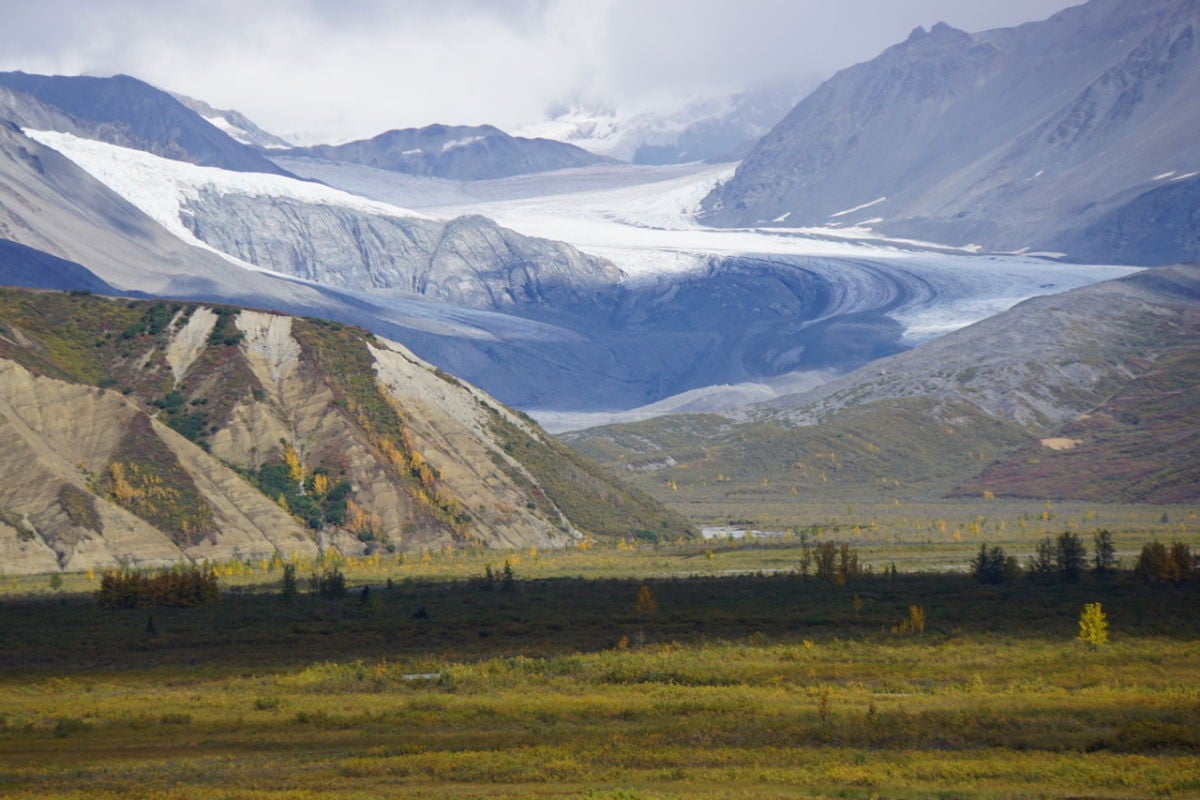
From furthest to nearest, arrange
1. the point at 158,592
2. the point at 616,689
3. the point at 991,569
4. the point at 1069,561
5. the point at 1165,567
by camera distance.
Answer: the point at 991,569, the point at 1069,561, the point at 1165,567, the point at 158,592, the point at 616,689

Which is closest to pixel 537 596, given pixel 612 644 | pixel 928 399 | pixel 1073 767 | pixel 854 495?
pixel 612 644

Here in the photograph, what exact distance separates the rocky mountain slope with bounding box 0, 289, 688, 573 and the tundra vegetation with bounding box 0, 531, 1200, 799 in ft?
56.5

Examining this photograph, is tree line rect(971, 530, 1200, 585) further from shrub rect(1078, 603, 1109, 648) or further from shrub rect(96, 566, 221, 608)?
shrub rect(96, 566, 221, 608)

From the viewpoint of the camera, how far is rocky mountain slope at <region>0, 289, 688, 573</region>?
79.5m

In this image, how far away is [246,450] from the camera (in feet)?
308

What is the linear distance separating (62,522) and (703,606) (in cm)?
3949

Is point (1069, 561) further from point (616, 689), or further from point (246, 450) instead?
point (246, 450)

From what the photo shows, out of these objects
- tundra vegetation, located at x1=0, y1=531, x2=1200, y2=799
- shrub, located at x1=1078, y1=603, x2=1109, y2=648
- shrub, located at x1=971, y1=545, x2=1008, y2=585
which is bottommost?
tundra vegetation, located at x1=0, y1=531, x2=1200, y2=799

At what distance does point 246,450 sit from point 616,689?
63875 mm

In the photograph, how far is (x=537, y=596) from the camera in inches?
2324

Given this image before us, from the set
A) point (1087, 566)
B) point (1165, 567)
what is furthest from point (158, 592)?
point (1087, 566)

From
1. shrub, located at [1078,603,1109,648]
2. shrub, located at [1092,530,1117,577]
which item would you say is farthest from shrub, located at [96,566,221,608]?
shrub, located at [1092,530,1117,577]

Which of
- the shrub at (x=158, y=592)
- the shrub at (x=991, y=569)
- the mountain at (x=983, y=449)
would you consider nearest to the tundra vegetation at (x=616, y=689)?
the shrub at (x=158, y=592)

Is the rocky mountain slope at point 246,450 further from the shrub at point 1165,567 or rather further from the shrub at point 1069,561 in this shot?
the shrub at point 1165,567
